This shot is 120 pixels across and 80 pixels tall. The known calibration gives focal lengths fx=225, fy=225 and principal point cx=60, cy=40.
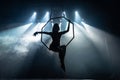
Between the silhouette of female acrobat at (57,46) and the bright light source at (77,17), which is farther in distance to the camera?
the bright light source at (77,17)

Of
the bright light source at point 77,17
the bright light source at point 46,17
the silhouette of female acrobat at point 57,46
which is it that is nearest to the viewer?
the silhouette of female acrobat at point 57,46

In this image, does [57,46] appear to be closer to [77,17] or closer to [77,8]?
[77,8]

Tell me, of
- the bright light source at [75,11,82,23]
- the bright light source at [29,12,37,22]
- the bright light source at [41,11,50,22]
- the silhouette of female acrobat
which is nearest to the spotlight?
the bright light source at [75,11,82,23]

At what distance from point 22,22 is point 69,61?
2.04 m

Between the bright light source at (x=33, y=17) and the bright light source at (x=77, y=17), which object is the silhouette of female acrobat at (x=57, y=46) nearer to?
the bright light source at (x=77, y=17)

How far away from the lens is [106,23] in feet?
23.4

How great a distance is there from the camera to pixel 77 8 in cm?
712

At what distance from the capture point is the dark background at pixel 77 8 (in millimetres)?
6828

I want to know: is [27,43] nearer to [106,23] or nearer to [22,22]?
[22,22]

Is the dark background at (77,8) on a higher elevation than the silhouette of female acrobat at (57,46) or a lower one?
higher

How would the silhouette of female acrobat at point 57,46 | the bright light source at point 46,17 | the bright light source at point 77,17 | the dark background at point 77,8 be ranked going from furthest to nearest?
the bright light source at point 46,17, the bright light source at point 77,17, the dark background at point 77,8, the silhouette of female acrobat at point 57,46

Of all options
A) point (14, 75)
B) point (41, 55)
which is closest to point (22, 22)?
point (41, 55)

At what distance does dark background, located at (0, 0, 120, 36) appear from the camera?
22.4 feet

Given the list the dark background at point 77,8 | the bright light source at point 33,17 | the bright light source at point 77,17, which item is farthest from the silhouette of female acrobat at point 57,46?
the bright light source at point 33,17
